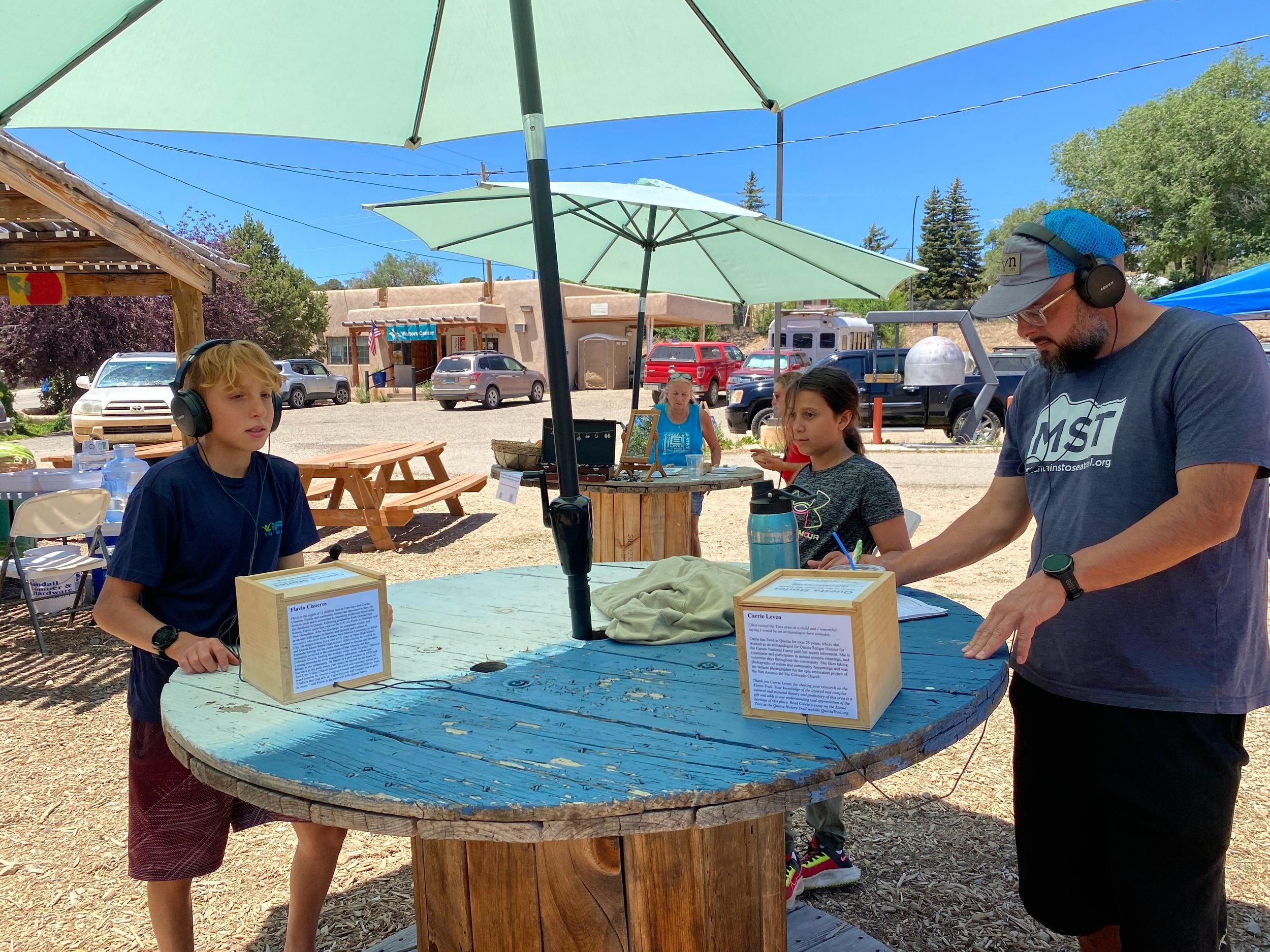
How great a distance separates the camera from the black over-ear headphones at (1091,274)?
1816 millimetres

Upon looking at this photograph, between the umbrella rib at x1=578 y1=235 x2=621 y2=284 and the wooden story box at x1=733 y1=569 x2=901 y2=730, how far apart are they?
6688mm

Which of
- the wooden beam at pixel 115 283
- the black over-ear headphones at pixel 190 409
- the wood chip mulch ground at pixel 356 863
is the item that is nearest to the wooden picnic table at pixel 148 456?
the wooden beam at pixel 115 283

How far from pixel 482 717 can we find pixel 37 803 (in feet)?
10.6

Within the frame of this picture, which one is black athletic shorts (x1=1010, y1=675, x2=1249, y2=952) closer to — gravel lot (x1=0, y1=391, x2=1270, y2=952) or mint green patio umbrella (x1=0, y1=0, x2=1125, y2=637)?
gravel lot (x1=0, y1=391, x2=1270, y2=952)

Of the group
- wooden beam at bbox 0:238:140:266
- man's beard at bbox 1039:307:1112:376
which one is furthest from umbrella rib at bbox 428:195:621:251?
man's beard at bbox 1039:307:1112:376

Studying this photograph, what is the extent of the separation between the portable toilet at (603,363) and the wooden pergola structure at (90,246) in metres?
25.8

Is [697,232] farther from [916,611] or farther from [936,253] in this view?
[936,253]

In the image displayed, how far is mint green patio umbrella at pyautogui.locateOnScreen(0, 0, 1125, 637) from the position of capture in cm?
213

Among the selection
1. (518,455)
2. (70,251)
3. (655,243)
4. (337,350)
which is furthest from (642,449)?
(337,350)

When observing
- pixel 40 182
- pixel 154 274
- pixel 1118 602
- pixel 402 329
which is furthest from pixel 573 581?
pixel 402 329

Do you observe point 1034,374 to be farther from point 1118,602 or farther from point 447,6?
point 447,6

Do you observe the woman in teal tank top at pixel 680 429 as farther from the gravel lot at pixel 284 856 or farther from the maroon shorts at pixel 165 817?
the maroon shorts at pixel 165 817

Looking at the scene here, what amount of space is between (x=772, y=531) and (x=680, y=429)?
448 centimetres

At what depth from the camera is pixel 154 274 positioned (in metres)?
9.28
